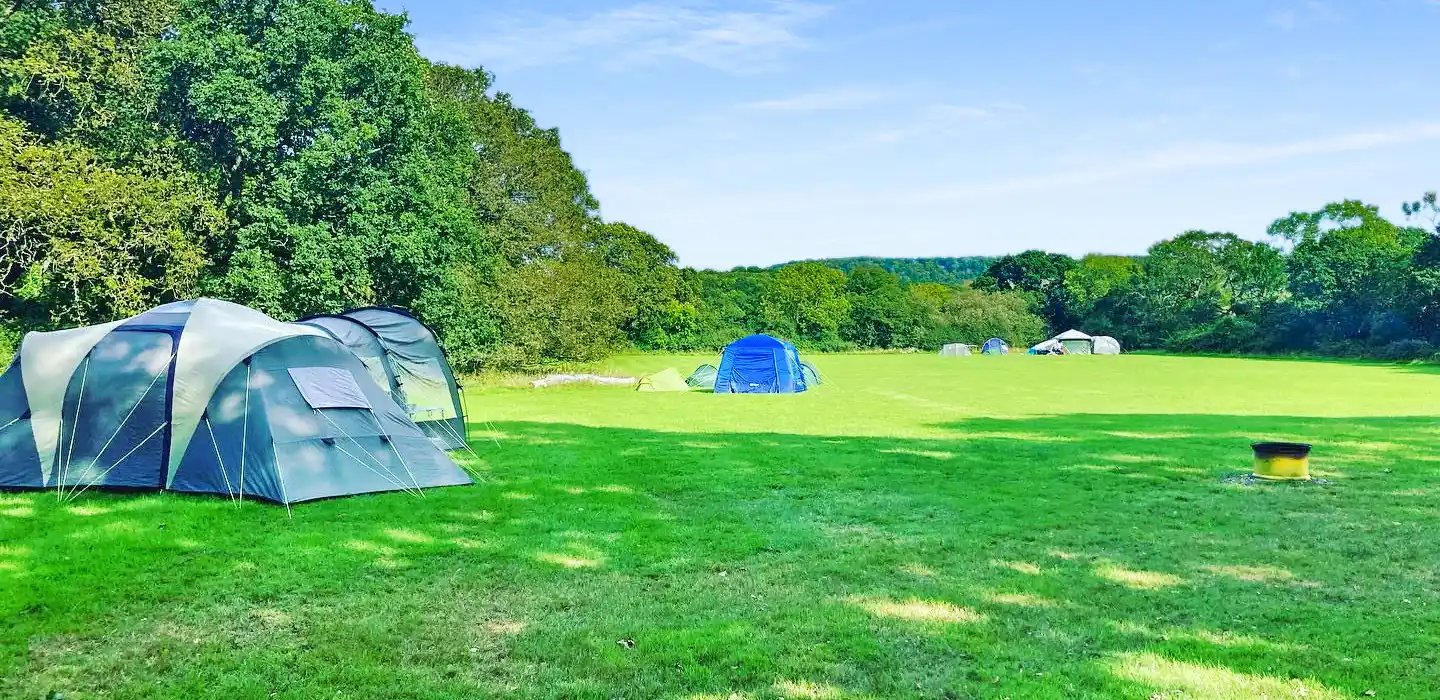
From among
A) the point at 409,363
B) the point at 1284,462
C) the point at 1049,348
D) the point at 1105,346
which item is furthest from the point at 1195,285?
the point at 409,363

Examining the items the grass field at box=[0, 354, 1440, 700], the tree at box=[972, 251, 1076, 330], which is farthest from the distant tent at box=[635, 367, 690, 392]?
the tree at box=[972, 251, 1076, 330]

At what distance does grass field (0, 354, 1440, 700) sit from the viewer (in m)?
5.13

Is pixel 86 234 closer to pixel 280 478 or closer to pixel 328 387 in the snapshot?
pixel 328 387

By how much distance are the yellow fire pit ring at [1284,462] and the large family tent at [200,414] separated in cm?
1021

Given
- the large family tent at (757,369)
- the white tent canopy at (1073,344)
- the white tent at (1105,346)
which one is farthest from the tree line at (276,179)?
the white tent at (1105,346)

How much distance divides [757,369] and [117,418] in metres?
21.4

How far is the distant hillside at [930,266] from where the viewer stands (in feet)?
543

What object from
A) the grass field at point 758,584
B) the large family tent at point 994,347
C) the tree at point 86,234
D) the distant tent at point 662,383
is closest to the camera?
the grass field at point 758,584

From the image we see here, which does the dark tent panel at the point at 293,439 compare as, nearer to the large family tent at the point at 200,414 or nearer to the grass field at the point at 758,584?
the large family tent at the point at 200,414

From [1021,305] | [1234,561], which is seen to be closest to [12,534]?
[1234,561]

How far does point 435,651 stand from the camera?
5559 millimetres

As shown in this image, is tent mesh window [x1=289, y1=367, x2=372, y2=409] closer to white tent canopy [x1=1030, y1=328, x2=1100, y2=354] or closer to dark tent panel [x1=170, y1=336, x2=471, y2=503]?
dark tent panel [x1=170, y1=336, x2=471, y2=503]

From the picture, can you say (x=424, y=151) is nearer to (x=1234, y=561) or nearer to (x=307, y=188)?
(x=307, y=188)

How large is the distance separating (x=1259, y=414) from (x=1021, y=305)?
253ft
